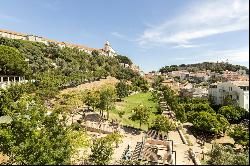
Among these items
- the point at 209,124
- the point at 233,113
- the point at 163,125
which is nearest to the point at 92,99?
the point at 163,125

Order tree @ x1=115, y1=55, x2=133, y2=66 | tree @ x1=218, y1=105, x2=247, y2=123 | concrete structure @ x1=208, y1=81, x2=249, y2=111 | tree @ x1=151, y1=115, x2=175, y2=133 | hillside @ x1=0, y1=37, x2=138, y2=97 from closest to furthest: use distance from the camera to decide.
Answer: tree @ x1=151, y1=115, x2=175, y2=133
tree @ x1=218, y1=105, x2=247, y2=123
concrete structure @ x1=208, y1=81, x2=249, y2=111
hillside @ x1=0, y1=37, x2=138, y2=97
tree @ x1=115, y1=55, x2=133, y2=66

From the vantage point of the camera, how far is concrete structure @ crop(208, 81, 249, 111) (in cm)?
5181

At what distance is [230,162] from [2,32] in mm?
97995

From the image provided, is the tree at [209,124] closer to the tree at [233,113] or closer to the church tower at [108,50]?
the tree at [233,113]

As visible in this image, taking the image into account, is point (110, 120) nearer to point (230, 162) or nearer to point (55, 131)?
point (55, 131)

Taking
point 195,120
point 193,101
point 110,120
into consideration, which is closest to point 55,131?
point 110,120

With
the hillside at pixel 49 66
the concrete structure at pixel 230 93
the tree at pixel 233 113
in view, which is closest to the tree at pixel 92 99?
the hillside at pixel 49 66

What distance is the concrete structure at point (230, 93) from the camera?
51.8 metres

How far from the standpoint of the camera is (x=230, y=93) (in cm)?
5791

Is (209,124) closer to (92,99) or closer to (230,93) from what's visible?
(92,99)

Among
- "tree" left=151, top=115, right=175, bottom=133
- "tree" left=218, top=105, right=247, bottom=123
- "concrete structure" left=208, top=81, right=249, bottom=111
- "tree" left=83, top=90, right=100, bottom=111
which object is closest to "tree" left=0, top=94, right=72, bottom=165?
"tree" left=151, top=115, right=175, bottom=133

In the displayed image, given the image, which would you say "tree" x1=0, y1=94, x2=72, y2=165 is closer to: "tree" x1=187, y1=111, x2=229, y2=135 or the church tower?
"tree" x1=187, y1=111, x2=229, y2=135

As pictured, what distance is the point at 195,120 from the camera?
44.7 m

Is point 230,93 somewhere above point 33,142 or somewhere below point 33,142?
above
